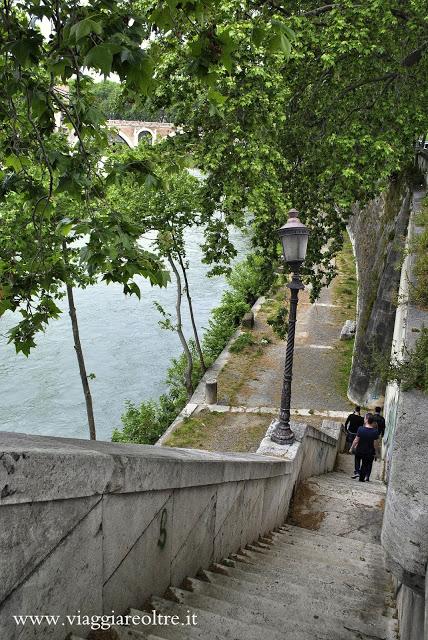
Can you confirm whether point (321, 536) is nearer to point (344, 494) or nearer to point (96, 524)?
point (344, 494)

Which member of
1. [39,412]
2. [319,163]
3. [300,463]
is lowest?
[39,412]

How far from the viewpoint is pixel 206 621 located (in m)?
2.75

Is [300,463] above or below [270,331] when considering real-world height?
below

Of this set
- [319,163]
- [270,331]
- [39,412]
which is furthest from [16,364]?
[319,163]

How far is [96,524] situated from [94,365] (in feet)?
55.3

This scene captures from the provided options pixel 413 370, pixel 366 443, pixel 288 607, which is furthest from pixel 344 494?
pixel 288 607

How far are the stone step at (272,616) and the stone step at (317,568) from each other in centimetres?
111

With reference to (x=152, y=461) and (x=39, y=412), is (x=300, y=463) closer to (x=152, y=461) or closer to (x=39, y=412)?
(x=152, y=461)

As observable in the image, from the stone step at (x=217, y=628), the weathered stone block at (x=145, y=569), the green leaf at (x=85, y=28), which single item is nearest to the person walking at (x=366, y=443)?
the stone step at (x=217, y=628)

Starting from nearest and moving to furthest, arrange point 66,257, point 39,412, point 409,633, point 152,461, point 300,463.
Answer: point 152,461
point 409,633
point 300,463
point 66,257
point 39,412

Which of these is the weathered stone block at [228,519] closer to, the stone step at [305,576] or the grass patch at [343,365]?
the stone step at [305,576]

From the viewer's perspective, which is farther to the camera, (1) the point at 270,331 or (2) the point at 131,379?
(1) the point at 270,331

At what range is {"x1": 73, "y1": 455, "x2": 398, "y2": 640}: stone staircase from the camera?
2758 mm

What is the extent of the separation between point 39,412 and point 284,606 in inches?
551
